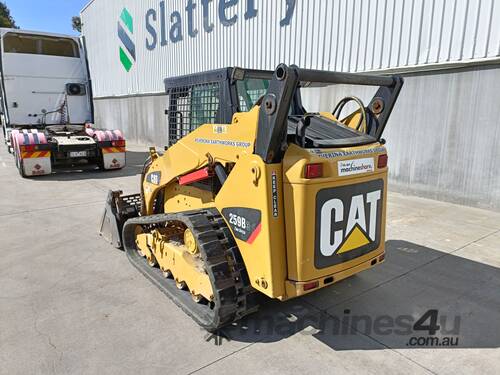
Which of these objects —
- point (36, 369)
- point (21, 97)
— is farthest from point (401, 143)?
point (21, 97)

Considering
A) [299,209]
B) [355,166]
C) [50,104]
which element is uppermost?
[50,104]

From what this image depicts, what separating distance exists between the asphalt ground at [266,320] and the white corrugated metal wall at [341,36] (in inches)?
136

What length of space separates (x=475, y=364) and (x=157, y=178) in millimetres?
3215

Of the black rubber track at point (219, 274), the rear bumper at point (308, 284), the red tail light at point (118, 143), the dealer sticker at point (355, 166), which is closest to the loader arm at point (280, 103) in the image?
the dealer sticker at point (355, 166)

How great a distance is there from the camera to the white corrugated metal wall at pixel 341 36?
625 cm

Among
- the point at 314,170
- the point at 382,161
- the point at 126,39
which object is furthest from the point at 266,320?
the point at 126,39

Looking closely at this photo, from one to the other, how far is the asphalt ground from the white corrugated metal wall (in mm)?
3460

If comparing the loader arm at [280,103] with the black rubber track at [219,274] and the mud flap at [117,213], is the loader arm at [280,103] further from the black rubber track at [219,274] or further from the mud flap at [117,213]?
the mud flap at [117,213]

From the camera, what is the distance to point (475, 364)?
2.63 meters

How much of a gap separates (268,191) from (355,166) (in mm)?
697

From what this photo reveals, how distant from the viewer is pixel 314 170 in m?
2.49

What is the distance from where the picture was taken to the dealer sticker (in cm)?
264

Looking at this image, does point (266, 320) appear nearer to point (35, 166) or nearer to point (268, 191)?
point (268, 191)

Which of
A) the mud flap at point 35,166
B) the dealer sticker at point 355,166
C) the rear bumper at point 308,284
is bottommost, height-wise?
the mud flap at point 35,166
